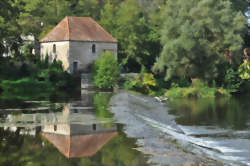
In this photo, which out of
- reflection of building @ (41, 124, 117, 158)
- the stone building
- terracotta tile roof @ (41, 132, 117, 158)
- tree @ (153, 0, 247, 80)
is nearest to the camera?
terracotta tile roof @ (41, 132, 117, 158)

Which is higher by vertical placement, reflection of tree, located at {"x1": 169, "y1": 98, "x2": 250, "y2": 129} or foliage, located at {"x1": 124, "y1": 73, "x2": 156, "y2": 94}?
foliage, located at {"x1": 124, "y1": 73, "x2": 156, "y2": 94}

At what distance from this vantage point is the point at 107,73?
42844 millimetres

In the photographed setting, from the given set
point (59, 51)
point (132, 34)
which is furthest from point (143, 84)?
point (59, 51)

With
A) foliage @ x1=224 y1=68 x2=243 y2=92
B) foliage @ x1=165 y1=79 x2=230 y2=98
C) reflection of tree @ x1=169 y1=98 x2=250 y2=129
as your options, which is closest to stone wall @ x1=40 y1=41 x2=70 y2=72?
foliage @ x1=165 y1=79 x2=230 y2=98

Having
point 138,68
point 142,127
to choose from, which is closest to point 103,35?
point 138,68

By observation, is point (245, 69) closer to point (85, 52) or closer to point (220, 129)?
point (220, 129)

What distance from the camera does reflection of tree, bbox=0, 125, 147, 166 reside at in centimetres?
1267

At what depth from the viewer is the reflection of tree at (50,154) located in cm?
1267

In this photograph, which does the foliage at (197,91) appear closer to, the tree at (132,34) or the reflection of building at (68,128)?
the tree at (132,34)

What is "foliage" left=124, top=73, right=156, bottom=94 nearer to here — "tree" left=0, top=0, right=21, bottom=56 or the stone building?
the stone building

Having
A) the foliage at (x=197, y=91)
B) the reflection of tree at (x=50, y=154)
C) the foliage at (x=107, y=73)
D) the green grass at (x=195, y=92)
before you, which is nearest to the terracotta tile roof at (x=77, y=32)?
the foliage at (x=107, y=73)

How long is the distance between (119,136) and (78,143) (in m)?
2.11

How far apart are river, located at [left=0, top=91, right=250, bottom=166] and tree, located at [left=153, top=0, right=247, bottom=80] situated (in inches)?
527

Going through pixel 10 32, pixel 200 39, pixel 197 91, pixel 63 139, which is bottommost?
pixel 63 139
